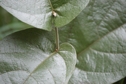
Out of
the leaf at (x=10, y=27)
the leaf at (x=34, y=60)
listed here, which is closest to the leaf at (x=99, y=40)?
the leaf at (x=34, y=60)

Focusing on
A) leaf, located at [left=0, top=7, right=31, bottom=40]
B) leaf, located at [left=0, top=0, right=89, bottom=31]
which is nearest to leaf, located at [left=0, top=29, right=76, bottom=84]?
leaf, located at [left=0, top=0, right=89, bottom=31]

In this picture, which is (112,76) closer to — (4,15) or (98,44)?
(98,44)

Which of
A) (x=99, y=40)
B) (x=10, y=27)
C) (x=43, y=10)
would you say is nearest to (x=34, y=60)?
(x=43, y=10)

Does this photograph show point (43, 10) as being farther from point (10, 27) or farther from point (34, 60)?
point (10, 27)

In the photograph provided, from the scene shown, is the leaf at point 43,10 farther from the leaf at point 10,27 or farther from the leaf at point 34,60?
the leaf at point 10,27

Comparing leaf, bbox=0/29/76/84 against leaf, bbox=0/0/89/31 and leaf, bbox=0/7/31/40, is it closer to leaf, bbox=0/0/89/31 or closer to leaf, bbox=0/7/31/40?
leaf, bbox=0/0/89/31

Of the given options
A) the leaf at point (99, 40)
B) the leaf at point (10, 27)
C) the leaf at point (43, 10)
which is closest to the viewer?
the leaf at point (43, 10)

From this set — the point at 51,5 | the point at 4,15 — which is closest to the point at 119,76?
the point at 51,5
